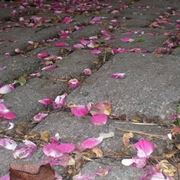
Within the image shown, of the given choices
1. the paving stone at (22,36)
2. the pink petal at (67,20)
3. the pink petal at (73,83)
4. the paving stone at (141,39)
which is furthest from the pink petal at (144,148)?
the pink petal at (67,20)

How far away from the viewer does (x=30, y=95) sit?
2.52 m

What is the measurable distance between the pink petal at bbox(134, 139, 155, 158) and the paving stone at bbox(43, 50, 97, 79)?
1.03m

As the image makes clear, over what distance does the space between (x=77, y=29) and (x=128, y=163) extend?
2678mm

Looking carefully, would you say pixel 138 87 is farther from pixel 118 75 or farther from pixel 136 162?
pixel 136 162

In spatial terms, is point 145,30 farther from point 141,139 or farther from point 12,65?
point 141,139

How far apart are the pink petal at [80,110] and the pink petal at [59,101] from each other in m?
0.08

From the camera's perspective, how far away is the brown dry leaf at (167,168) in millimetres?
1706

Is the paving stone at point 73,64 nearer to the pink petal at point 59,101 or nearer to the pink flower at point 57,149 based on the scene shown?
the pink petal at point 59,101

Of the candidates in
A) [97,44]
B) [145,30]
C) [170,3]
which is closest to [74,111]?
[97,44]

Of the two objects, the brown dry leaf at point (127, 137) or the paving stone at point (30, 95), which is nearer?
the brown dry leaf at point (127, 137)

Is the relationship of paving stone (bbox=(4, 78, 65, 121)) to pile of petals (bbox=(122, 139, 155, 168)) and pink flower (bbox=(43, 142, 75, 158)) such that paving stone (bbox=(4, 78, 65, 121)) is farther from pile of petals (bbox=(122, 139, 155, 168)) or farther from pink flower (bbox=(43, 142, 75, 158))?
pile of petals (bbox=(122, 139, 155, 168))

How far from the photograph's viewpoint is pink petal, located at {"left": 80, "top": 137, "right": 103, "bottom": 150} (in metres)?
1.92

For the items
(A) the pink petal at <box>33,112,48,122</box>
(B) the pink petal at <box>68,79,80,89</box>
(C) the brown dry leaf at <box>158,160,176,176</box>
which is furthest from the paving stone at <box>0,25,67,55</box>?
(C) the brown dry leaf at <box>158,160,176,176</box>

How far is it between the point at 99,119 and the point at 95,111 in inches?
4.3
